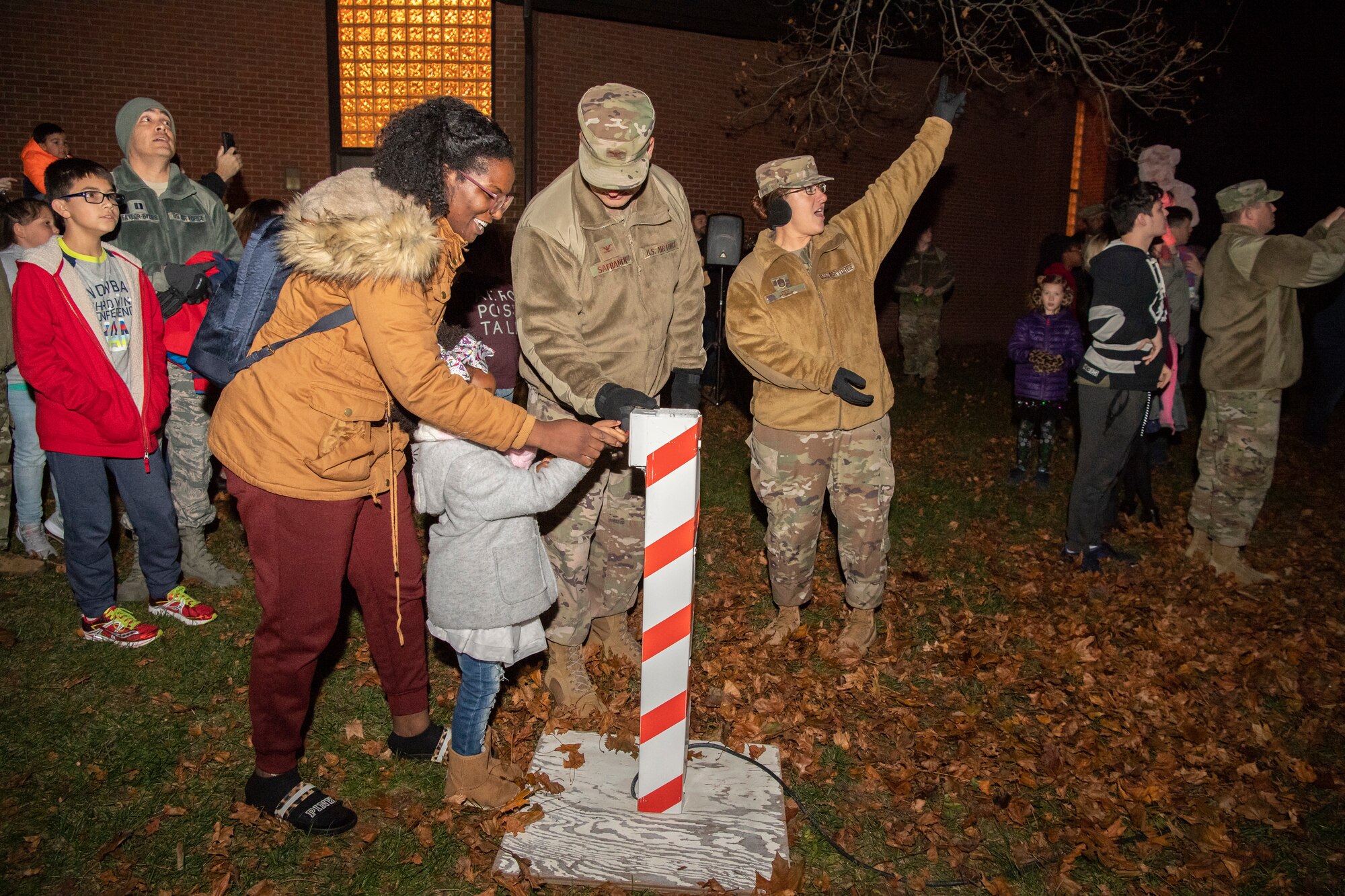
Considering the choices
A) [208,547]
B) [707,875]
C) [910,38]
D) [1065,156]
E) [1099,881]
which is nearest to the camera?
[707,875]

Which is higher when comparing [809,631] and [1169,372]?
[1169,372]

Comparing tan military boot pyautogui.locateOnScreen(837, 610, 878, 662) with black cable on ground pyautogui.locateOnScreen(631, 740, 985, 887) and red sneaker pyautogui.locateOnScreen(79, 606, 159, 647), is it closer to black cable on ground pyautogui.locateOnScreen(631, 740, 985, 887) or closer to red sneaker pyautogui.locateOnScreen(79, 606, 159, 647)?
black cable on ground pyautogui.locateOnScreen(631, 740, 985, 887)

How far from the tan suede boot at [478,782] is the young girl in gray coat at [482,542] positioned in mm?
242

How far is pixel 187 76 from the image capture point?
42.6 ft

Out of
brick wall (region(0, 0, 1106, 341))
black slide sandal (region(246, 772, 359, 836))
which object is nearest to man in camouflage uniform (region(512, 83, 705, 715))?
black slide sandal (region(246, 772, 359, 836))

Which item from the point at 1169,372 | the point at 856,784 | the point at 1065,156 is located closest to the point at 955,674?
the point at 856,784

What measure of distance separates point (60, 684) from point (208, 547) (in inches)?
69.5

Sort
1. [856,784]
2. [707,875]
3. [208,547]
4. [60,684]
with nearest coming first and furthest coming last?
[707,875], [856,784], [60,684], [208,547]

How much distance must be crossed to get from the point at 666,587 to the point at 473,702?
87 cm

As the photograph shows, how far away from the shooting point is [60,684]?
445 cm

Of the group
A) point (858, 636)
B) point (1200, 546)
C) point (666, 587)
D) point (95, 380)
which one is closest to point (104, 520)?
point (95, 380)

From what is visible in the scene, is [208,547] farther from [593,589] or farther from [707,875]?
[707,875]

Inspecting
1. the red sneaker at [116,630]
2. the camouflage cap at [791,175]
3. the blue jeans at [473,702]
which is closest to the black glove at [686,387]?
the camouflage cap at [791,175]

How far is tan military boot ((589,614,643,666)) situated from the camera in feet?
15.5
